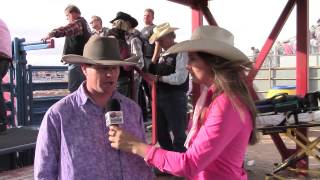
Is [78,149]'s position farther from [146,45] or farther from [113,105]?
[146,45]

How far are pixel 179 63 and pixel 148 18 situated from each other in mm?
2424

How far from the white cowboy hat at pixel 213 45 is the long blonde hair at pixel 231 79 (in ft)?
0.09

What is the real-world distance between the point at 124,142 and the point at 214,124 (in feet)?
1.30

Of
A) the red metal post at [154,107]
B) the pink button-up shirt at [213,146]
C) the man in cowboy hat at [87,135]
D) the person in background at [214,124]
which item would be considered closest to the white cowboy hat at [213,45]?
the person in background at [214,124]

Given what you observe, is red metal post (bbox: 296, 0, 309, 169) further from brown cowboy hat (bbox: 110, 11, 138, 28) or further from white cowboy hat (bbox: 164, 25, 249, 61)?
white cowboy hat (bbox: 164, 25, 249, 61)

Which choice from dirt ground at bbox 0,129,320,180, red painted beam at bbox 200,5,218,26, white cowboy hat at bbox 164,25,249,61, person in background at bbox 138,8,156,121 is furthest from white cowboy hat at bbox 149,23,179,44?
white cowboy hat at bbox 164,25,249,61

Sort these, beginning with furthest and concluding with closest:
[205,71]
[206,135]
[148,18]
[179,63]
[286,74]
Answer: [286,74] → [148,18] → [179,63] → [205,71] → [206,135]

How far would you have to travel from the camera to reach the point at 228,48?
2.07 meters

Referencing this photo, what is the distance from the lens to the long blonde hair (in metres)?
1.97

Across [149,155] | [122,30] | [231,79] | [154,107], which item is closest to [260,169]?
[154,107]

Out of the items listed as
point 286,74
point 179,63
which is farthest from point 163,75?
point 286,74

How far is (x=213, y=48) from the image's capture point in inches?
80.0

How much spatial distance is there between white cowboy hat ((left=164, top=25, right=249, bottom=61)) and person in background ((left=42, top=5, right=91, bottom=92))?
125 inches

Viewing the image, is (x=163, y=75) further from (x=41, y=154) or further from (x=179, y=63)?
(x=41, y=154)
